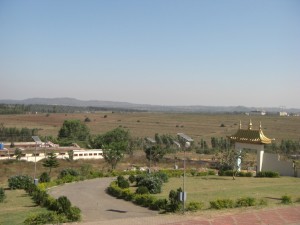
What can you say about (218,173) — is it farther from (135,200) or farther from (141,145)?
(141,145)

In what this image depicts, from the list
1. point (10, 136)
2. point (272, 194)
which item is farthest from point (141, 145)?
point (272, 194)

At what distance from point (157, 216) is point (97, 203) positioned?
19.3 ft

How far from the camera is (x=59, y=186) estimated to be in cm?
2836

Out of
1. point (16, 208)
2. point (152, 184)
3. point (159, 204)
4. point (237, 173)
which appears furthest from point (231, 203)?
Result: point (237, 173)

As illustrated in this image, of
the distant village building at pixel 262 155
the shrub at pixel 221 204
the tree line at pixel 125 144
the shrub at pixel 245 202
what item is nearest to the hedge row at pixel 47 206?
the shrub at pixel 221 204

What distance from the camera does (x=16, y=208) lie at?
20406 millimetres

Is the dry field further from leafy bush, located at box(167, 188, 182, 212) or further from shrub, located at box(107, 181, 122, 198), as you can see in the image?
leafy bush, located at box(167, 188, 182, 212)

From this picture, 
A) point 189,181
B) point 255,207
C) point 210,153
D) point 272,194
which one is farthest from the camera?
point 210,153

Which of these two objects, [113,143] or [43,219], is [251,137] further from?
[43,219]

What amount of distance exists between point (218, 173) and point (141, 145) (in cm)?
3197

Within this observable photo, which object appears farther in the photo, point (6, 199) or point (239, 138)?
point (239, 138)

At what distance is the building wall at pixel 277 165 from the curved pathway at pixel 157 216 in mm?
17185

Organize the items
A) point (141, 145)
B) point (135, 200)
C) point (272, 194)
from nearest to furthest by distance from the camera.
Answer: point (135, 200) < point (272, 194) < point (141, 145)

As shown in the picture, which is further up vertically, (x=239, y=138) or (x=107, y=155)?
(x=239, y=138)
